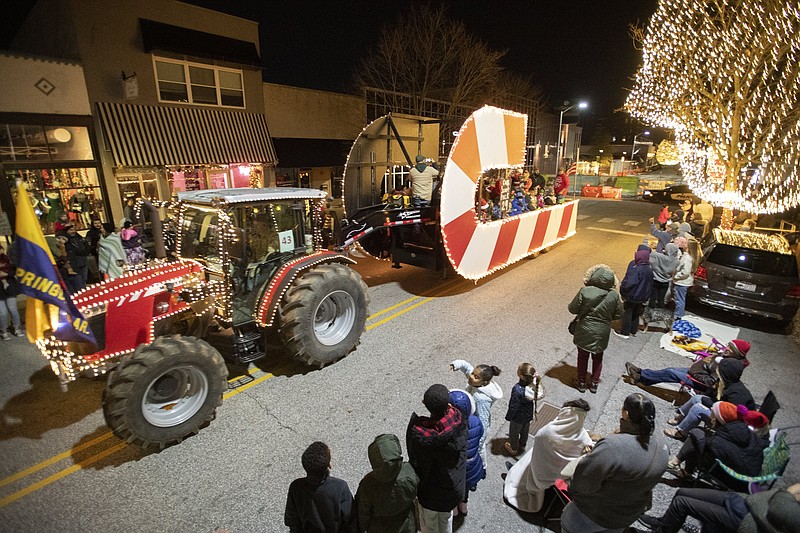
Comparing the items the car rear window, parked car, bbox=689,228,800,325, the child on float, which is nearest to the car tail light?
parked car, bbox=689,228,800,325

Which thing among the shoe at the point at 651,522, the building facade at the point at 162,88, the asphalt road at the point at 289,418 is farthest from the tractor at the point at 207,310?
the building facade at the point at 162,88

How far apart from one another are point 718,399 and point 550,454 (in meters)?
2.22

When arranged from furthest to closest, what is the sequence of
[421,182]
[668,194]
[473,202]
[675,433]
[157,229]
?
[668,194]
[421,182]
[473,202]
[157,229]
[675,433]

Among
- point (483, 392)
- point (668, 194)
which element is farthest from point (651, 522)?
point (668, 194)

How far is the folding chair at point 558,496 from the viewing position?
10.6 feet

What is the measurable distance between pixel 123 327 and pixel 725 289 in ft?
30.6

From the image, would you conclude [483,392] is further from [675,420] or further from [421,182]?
[421,182]

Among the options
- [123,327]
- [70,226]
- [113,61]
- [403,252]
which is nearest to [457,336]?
[403,252]

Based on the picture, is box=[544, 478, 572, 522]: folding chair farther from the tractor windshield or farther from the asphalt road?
the tractor windshield

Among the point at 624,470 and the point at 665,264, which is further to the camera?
the point at 665,264

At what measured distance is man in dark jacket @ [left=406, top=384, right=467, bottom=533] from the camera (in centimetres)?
262

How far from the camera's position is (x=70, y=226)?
8.05 meters

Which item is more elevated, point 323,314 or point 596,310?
point 596,310

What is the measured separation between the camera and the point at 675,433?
14.5 feet
